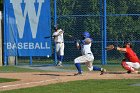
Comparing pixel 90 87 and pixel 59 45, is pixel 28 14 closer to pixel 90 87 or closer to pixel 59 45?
pixel 59 45

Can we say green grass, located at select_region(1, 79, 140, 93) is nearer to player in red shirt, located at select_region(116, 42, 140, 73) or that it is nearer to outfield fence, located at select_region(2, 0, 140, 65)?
player in red shirt, located at select_region(116, 42, 140, 73)

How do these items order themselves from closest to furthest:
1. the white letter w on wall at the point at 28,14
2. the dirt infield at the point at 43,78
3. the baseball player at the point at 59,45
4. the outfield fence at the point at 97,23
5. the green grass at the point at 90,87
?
1. the green grass at the point at 90,87
2. the dirt infield at the point at 43,78
3. the baseball player at the point at 59,45
4. the white letter w on wall at the point at 28,14
5. the outfield fence at the point at 97,23

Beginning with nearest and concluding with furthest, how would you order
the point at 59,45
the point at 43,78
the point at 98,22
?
the point at 43,78, the point at 59,45, the point at 98,22

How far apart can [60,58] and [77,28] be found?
9.56 ft

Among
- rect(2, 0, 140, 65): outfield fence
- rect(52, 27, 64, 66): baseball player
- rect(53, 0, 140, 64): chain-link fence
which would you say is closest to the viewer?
rect(52, 27, 64, 66): baseball player

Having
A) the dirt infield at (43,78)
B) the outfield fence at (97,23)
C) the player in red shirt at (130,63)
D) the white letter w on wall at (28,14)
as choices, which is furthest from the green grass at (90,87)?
the outfield fence at (97,23)

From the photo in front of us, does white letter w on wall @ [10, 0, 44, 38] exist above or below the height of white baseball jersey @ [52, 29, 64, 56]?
above

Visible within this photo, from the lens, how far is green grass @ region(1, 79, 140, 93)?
14416 millimetres

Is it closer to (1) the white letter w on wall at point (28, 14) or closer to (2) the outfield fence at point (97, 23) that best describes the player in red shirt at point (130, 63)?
(2) the outfield fence at point (97, 23)

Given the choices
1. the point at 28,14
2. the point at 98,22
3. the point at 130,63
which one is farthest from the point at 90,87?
the point at 98,22

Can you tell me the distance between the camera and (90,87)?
15.3 m

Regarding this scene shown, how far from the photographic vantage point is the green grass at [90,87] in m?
14.4

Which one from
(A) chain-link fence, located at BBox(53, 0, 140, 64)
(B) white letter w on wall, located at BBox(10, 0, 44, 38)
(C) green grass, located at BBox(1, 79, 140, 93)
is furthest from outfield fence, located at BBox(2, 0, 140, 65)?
(C) green grass, located at BBox(1, 79, 140, 93)

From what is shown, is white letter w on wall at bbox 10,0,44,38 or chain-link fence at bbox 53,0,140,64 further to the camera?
chain-link fence at bbox 53,0,140,64
